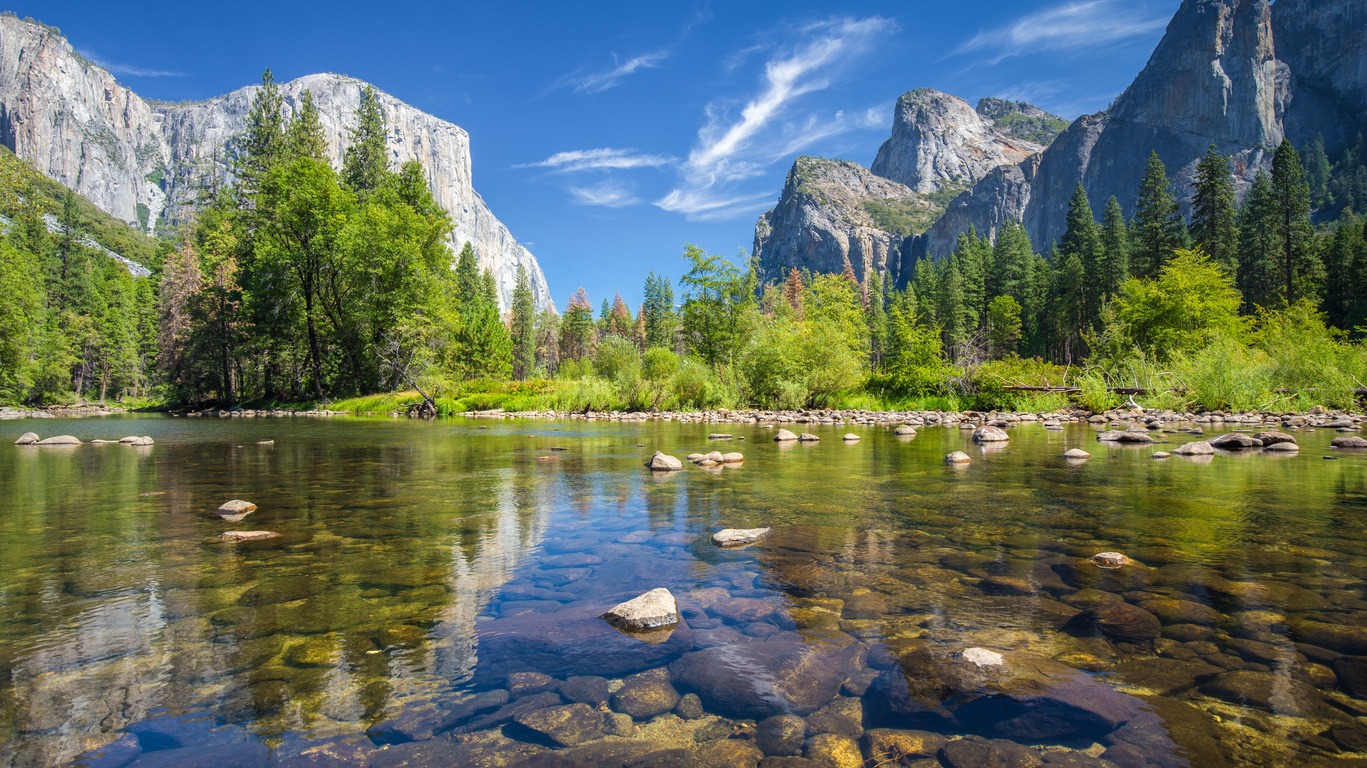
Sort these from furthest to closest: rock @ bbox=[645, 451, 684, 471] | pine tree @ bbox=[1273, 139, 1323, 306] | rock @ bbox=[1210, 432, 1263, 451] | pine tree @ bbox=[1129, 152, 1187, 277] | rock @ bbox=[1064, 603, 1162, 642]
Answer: pine tree @ bbox=[1129, 152, 1187, 277] < pine tree @ bbox=[1273, 139, 1323, 306] < rock @ bbox=[1210, 432, 1263, 451] < rock @ bbox=[645, 451, 684, 471] < rock @ bbox=[1064, 603, 1162, 642]

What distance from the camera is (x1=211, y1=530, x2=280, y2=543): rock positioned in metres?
6.00

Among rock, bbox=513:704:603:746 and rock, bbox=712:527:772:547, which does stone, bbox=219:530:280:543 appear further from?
rock, bbox=513:704:603:746

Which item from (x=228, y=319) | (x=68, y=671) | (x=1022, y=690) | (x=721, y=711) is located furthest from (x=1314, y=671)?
(x=228, y=319)

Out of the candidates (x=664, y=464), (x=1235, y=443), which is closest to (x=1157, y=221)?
(x=1235, y=443)

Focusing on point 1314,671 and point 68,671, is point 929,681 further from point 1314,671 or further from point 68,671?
point 68,671

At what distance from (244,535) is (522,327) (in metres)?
84.4

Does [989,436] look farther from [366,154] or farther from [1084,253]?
[1084,253]

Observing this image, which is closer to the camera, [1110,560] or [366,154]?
[1110,560]

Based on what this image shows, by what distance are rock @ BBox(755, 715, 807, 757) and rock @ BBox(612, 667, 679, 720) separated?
0.47 metres

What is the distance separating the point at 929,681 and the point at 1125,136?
205 metres

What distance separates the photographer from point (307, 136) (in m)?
44.3

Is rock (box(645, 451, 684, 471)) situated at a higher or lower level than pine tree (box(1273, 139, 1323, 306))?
lower

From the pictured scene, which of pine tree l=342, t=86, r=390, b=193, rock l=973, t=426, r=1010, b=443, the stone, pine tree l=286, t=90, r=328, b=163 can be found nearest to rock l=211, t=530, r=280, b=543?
the stone

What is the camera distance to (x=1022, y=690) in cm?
299
